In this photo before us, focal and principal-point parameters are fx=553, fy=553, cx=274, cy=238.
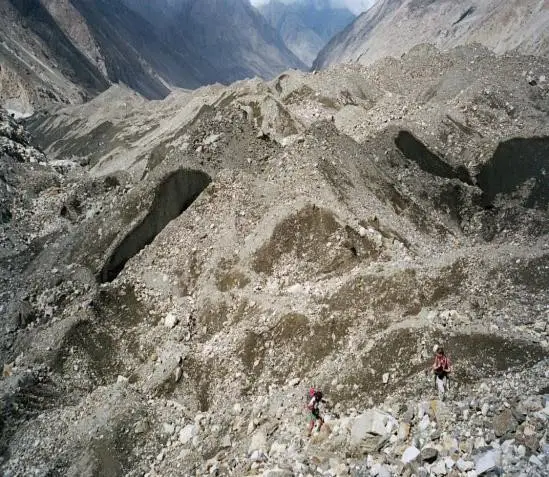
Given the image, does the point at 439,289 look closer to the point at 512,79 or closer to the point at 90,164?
the point at 512,79

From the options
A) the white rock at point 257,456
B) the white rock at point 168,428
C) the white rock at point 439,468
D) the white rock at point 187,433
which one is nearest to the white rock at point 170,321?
the white rock at point 168,428

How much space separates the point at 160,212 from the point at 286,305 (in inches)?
269

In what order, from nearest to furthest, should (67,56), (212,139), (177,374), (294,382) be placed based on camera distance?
1. (294,382)
2. (177,374)
3. (212,139)
4. (67,56)

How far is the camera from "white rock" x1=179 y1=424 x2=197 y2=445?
13.7m

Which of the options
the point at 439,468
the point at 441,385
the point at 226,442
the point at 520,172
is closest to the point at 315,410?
the point at 226,442

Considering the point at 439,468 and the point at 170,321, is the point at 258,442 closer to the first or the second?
the point at 439,468

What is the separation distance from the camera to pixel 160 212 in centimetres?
1997

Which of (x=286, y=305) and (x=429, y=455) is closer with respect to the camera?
(x=429, y=455)

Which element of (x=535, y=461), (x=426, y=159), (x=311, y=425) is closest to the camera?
(x=535, y=461)

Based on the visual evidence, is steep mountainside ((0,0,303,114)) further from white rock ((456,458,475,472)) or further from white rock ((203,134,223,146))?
white rock ((456,458,475,472))

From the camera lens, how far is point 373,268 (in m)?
16.1

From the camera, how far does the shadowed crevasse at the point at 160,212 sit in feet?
62.5

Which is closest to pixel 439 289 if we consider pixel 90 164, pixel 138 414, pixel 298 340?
pixel 298 340

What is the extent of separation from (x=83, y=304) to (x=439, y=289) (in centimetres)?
1073
